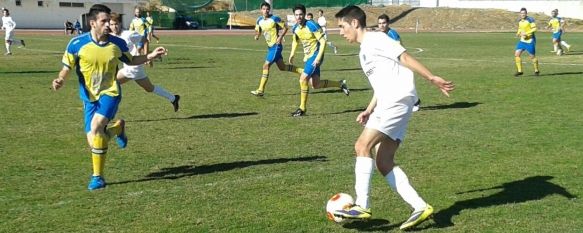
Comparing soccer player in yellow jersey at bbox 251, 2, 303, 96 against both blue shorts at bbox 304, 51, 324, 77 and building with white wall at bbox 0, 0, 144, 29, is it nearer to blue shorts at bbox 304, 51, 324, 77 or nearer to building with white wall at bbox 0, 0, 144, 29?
blue shorts at bbox 304, 51, 324, 77

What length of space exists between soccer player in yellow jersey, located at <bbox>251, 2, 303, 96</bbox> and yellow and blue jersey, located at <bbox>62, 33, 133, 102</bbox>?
790cm

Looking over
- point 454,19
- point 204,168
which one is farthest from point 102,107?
point 454,19

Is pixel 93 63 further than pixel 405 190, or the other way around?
pixel 93 63

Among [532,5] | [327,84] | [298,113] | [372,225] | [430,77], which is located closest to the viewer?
[430,77]

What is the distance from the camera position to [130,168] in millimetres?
8453

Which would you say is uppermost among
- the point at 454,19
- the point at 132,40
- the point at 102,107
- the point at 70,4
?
the point at 70,4

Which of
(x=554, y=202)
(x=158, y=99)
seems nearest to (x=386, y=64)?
(x=554, y=202)

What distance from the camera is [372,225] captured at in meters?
6.15

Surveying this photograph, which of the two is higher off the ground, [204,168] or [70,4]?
[70,4]

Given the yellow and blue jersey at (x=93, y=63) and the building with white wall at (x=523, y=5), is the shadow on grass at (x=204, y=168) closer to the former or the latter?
the yellow and blue jersey at (x=93, y=63)

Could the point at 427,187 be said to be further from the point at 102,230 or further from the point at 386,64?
the point at 102,230

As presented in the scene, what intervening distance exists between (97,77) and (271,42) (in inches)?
345

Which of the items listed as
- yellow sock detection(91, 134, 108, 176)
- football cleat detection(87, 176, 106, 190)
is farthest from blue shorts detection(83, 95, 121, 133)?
football cleat detection(87, 176, 106, 190)

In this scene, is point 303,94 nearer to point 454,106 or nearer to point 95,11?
point 454,106
